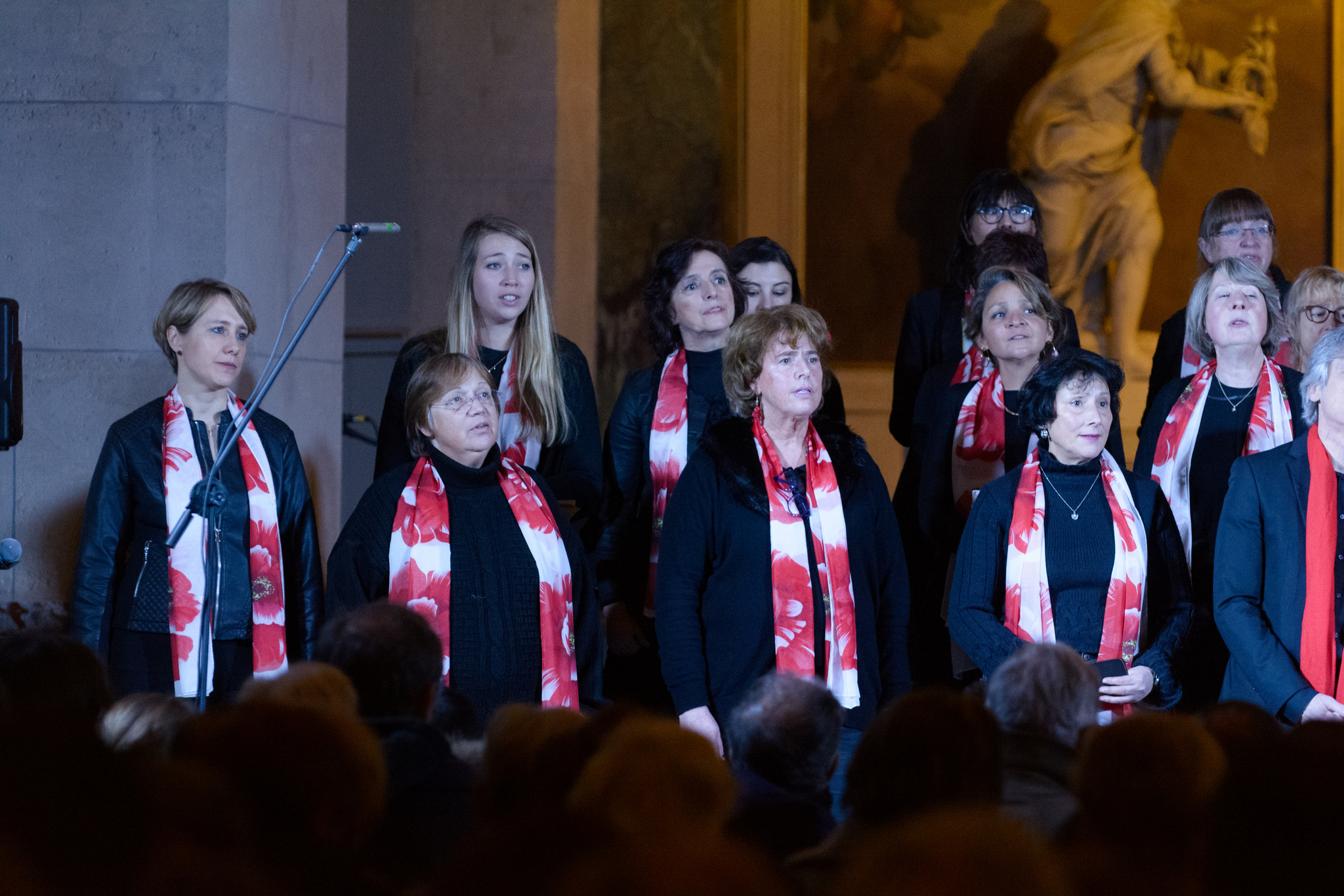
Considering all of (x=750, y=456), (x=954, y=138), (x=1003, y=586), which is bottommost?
(x=1003, y=586)

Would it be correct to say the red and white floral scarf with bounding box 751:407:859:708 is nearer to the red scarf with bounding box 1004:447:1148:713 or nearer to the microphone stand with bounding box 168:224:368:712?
the red scarf with bounding box 1004:447:1148:713

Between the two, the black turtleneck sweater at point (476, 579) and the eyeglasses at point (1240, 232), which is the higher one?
the eyeglasses at point (1240, 232)

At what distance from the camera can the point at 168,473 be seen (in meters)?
3.99

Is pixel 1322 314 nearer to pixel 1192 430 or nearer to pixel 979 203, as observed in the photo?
pixel 1192 430

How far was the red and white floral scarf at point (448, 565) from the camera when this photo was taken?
3791mm

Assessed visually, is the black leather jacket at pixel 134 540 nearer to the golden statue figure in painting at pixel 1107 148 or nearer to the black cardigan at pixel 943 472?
the black cardigan at pixel 943 472

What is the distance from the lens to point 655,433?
174 inches

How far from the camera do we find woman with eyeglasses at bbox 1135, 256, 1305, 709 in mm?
4289

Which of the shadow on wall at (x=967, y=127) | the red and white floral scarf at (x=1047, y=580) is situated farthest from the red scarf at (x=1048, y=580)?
the shadow on wall at (x=967, y=127)

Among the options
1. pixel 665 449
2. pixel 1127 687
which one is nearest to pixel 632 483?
pixel 665 449

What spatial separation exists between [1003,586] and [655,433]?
1.11 metres

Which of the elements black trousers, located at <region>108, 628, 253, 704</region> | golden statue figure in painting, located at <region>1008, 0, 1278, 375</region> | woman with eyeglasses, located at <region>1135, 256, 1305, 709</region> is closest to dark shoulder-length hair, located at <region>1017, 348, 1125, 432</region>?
woman with eyeglasses, located at <region>1135, 256, 1305, 709</region>

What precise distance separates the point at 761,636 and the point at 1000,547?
65 cm

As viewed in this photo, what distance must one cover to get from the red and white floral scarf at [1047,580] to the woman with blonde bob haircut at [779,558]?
0.97 feet
